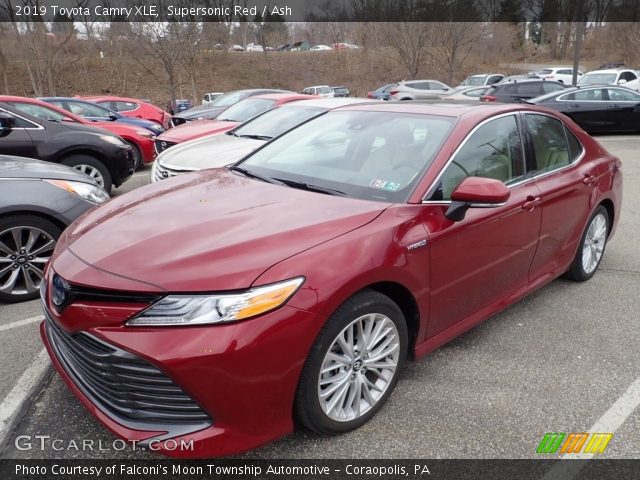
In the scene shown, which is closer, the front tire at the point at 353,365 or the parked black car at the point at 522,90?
the front tire at the point at 353,365

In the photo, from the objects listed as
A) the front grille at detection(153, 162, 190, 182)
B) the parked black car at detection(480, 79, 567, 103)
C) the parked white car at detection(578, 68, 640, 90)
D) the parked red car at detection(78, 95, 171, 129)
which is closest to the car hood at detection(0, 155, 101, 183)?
the front grille at detection(153, 162, 190, 182)

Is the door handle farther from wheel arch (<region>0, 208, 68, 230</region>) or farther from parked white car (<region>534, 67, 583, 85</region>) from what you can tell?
parked white car (<region>534, 67, 583, 85</region>)

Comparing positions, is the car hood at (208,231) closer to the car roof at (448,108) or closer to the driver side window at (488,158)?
the driver side window at (488,158)

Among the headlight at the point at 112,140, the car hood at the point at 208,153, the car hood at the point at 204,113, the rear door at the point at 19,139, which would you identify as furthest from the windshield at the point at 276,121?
the car hood at the point at 204,113

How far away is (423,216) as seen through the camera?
104 inches

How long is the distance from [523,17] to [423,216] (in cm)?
6266

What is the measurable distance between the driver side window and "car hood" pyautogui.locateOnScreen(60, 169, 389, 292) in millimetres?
485

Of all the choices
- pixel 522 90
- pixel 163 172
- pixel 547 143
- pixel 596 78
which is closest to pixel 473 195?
pixel 547 143

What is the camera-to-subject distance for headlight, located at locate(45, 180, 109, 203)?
4191 mm

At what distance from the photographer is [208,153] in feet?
20.4

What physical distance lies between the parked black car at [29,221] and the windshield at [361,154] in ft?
5.31

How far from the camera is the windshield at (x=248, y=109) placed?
8.84m

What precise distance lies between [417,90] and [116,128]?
17105 mm

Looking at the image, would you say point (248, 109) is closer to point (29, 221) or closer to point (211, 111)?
point (211, 111)
